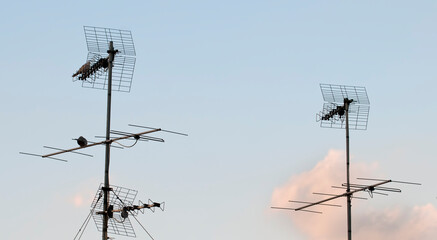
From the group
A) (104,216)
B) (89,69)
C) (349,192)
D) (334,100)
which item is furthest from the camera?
(334,100)

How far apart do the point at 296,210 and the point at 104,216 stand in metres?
8.95

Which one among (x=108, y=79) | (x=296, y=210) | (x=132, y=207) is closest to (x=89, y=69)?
(x=108, y=79)

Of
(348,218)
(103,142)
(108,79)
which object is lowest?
(348,218)

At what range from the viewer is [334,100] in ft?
121

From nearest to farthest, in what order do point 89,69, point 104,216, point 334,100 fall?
1. point 104,216
2. point 89,69
3. point 334,100

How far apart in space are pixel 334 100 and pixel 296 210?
5.27 metres

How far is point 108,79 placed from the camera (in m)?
30.7

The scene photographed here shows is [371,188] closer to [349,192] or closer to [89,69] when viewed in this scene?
[349,192]

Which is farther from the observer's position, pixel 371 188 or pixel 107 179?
pixel 371 188

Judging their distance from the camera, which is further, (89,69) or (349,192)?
(349,192)

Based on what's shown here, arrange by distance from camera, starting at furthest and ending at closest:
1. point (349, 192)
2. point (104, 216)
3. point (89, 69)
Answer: point (349, 192) < point (89, 69) < point (104, 216)

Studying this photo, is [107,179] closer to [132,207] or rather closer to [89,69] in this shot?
[132,207]

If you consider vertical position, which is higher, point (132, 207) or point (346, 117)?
point (346, 117)

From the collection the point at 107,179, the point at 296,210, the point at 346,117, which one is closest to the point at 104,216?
the point at 107,179
